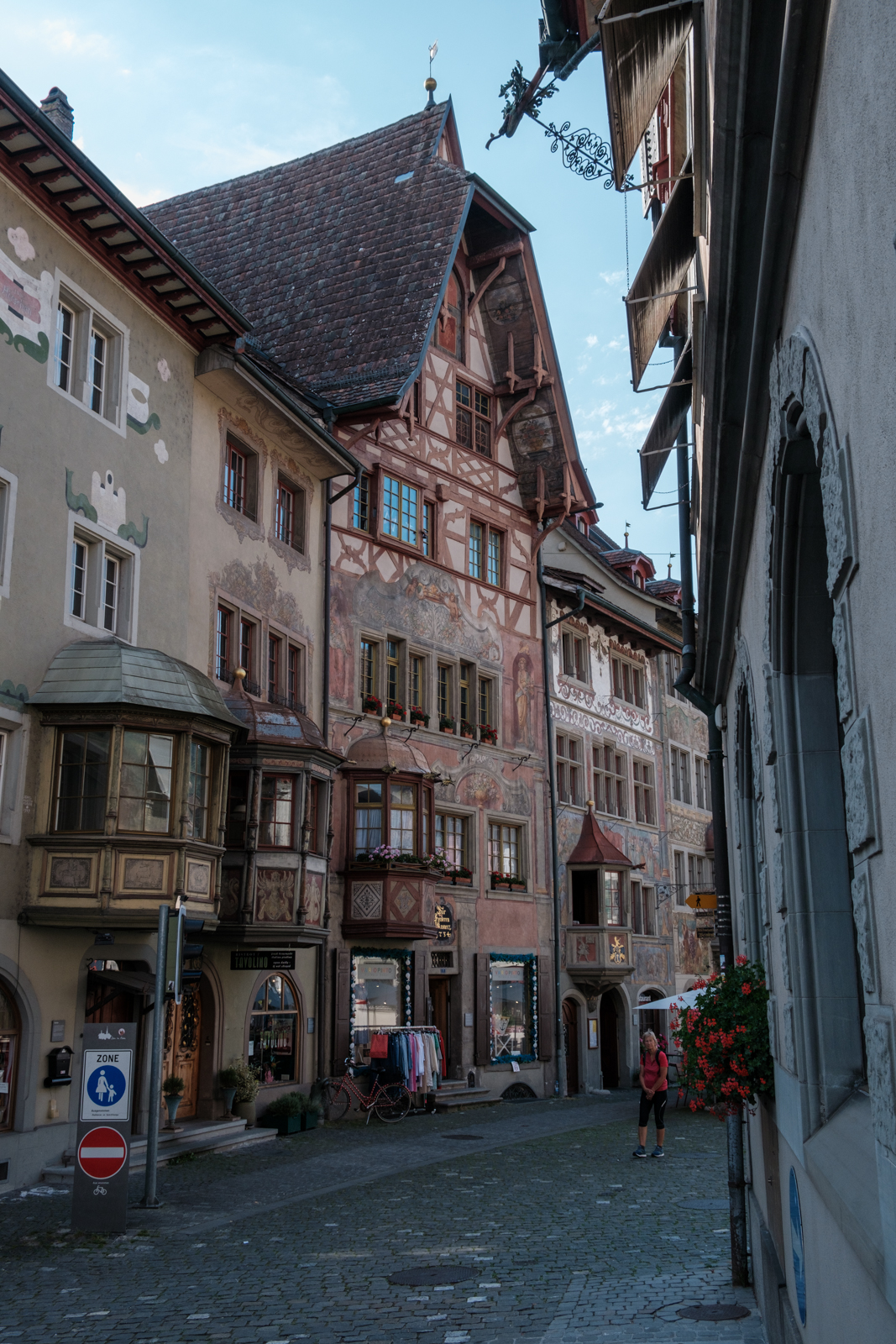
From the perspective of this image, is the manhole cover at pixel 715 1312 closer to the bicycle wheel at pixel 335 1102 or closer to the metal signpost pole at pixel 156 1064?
the metal signpost pole at pixel 156 1064

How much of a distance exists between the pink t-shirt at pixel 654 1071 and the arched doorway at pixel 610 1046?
15.5m

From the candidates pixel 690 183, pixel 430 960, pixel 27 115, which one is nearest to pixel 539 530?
pixel 430 960

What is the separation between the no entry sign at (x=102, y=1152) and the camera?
11.2m

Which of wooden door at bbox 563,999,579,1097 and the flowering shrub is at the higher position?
the flowering shrub

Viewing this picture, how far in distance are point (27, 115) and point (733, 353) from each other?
1243 centimetres

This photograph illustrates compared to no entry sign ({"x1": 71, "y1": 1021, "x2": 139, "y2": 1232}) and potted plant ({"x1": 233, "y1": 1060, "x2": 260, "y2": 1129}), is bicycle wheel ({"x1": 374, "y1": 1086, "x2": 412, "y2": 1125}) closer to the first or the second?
potted plant ({"x1": 233, "y1": 1060, "x2": 260, "y2": 1129})

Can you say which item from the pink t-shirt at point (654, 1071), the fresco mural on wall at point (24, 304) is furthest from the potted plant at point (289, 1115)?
the fresco mural on wall at point (24, 304)

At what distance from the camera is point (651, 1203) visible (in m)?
13.2

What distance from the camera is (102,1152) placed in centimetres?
1123

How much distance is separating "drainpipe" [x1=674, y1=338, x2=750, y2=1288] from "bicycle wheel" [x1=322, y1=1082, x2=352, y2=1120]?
11956 millimetres

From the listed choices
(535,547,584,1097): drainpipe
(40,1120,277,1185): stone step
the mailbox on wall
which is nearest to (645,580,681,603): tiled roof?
(535,547,584,1097): drainpipe

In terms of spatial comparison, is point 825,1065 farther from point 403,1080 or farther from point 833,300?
point 403,1080

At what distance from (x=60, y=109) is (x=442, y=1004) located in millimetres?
19000

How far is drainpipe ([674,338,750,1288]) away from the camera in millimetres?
9211
